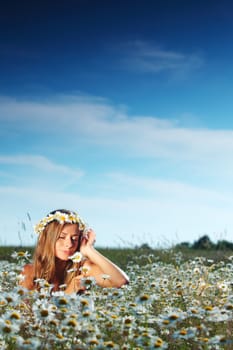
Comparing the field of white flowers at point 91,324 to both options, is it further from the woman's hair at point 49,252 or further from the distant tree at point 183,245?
the distant tree at point 183,245

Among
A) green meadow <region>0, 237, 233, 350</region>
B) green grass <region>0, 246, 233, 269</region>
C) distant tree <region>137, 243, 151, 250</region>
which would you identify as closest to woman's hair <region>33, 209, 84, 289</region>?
green meadow <region>0, 237, 233, 350</region>

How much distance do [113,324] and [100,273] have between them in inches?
109

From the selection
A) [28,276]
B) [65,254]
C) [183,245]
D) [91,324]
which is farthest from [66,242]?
[183,245]

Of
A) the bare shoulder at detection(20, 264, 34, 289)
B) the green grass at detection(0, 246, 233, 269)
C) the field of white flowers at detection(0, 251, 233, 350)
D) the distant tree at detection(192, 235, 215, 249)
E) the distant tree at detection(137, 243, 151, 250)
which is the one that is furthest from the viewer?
the distant tree at detection(192, 235, 215, 249)

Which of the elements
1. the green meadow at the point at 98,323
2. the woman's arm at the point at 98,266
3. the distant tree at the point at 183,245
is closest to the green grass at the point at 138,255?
the distant tree at the point at 183,245

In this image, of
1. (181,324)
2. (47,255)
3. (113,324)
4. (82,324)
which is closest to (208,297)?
(181,324)

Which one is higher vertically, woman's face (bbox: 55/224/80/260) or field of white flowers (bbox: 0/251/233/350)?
woman's face (bbox: 55/224/80/260)

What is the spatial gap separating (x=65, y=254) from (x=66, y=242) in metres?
0.14

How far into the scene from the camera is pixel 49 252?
24.5ft

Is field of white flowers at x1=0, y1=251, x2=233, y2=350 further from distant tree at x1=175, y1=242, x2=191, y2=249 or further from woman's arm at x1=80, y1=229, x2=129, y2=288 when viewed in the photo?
distant tree at x1=175, y1=242, x2=191, y2=249

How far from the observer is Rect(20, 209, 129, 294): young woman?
24.4 ft

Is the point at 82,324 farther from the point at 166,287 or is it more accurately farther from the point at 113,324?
the point at 166,287

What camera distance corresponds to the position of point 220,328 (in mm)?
6289

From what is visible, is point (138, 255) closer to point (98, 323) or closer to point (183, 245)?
point (183, 245)
